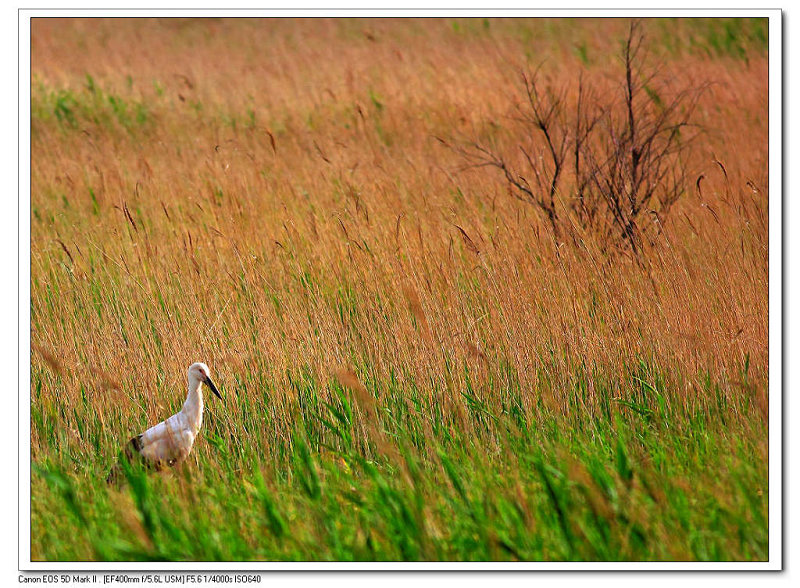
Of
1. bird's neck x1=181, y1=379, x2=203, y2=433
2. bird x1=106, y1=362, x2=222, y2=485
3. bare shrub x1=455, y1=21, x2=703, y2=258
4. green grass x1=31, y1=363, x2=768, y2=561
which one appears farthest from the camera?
bare shrub x1=455, y1=21, x2=703, y2=258

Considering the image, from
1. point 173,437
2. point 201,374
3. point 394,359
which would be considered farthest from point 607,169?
point 173,437

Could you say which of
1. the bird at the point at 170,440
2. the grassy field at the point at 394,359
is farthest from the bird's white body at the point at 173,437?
the grassy field at the point at 394,359

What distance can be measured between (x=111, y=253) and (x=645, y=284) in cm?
348

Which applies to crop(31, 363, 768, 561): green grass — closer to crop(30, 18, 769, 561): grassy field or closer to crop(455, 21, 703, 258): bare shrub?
crop(30, 18, 769, 561): grassy field

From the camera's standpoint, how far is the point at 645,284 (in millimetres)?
4609

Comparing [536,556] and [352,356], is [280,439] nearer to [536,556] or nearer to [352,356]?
[352,356]

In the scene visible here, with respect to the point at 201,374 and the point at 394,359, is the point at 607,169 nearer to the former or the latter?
the point at 394,359

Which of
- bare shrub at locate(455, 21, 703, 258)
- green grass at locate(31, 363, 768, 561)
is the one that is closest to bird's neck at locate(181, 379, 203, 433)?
green grass at locate(31, 363, 768, 561)

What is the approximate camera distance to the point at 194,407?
156 inches

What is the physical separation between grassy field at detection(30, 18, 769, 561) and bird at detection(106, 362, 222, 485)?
118 mm

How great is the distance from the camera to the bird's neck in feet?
12.9

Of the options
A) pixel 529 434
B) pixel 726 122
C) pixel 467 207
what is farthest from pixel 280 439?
pixel 726 122

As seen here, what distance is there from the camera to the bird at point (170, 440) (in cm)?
380

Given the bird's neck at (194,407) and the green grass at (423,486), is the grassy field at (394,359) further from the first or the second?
the bird's neck at (194,407)
